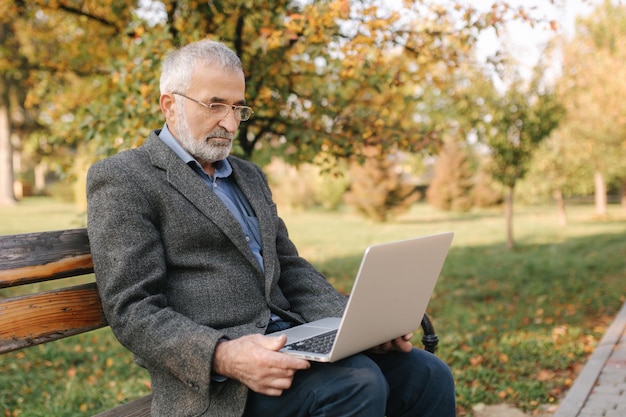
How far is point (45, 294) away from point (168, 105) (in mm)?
790

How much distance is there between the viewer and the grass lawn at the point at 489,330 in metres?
4.24

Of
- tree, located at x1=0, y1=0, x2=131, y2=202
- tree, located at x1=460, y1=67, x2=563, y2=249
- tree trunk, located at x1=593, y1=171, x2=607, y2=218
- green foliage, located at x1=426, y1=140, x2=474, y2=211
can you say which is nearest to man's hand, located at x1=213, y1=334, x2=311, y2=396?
tree, located at x1=0, y1=0, x2=131, y2=202

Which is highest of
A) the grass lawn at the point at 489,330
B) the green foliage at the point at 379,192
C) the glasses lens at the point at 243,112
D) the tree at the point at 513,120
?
the glasses lens at the point at 243,112

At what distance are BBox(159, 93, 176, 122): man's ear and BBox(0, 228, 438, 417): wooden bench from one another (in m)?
0.53

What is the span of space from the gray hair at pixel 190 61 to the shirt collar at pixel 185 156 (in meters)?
0.17

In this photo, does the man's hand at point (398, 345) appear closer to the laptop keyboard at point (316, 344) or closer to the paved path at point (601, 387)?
the laptop keyboard at point (316, 344)

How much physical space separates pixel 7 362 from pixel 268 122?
9.19ft

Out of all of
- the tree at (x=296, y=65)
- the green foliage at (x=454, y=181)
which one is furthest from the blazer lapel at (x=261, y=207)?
the green foliage at (x=454, y=181)

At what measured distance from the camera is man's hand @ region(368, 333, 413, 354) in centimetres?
227

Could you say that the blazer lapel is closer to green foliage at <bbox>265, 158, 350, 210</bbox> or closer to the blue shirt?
the blue shirt

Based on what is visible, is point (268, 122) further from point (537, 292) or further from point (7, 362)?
point (537, 292)

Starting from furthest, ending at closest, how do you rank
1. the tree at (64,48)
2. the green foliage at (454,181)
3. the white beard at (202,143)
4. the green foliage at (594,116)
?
the green foliage at (454,181) → the green foliage at (594,116) → the tree at (64,48) → the white beard at (202,143)

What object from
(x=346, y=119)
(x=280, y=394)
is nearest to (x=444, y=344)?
(x=346, y=119)

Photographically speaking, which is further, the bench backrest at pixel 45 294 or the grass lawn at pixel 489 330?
the grass lawn at pixel 489 330
